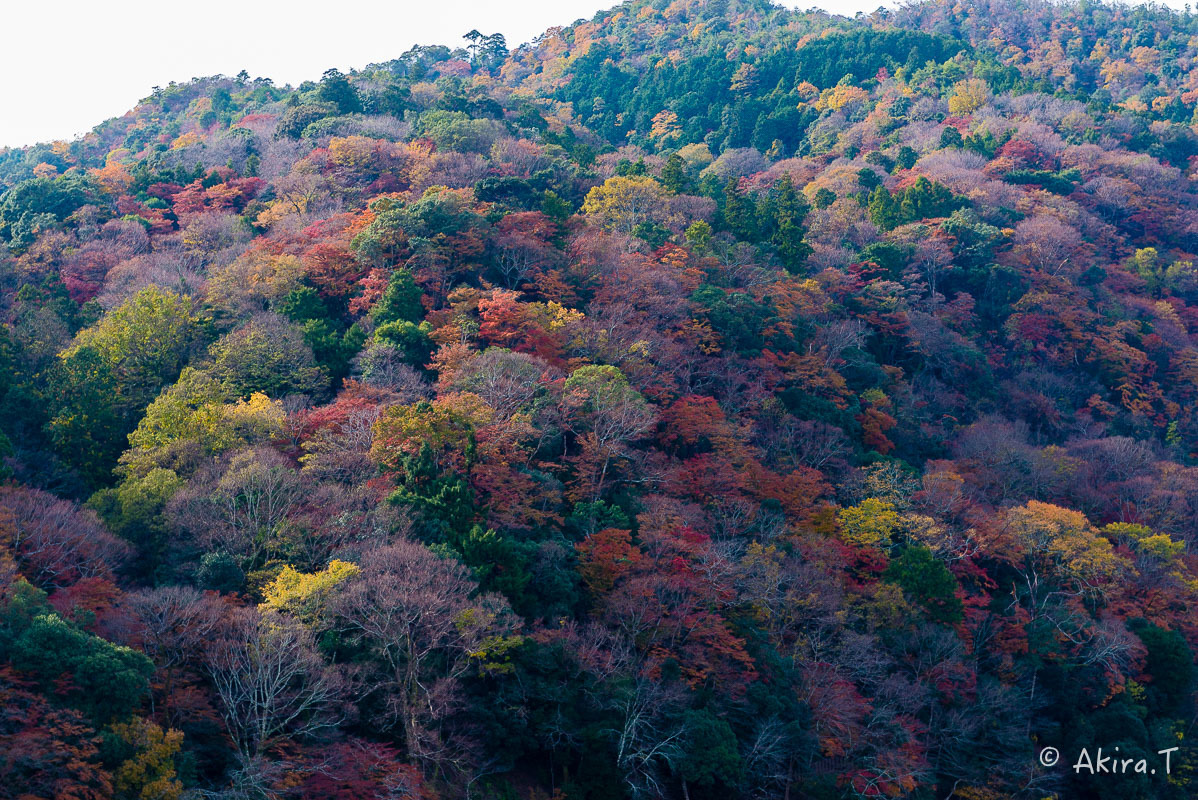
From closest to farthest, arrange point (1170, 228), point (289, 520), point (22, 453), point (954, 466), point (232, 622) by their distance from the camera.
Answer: point (232, 622) → point (289, 520) → point (22, 453) → point (954, 466) → point (1170, 228)

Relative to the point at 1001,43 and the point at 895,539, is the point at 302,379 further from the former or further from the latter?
the point at 1001,43

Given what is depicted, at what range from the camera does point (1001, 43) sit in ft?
316

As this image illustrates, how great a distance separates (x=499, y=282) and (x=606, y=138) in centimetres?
4916

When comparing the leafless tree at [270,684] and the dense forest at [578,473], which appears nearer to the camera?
the leafless tree at [270,684]

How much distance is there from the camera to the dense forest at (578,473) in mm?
21688

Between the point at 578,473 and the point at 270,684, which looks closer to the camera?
the point at 270,684

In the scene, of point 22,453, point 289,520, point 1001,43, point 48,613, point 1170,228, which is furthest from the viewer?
point 1001,43

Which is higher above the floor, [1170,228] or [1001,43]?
[1001,43]

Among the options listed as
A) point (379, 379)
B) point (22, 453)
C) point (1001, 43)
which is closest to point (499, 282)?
point (379, 379)

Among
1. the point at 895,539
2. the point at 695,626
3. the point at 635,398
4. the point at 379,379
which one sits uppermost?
the point at 379,379

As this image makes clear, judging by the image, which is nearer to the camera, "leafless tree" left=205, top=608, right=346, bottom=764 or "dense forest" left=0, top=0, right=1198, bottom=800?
"leafless tree" left=205, top=608, right=346, bottom=764

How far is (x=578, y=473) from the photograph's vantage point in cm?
3119

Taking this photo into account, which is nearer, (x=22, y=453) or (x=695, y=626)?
(x=695, y=626)

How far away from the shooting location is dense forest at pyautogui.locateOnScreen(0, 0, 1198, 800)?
21.7 m
